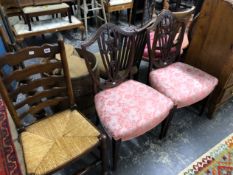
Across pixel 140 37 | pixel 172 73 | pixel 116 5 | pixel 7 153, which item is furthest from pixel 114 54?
pixel 116 5

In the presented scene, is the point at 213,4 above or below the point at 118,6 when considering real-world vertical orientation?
above

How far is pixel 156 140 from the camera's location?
158 centimetres

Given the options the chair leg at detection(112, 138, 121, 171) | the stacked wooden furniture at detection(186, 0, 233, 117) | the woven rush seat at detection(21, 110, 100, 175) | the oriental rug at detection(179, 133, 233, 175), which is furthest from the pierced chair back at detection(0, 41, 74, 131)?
the stacked wooden furniture at detection(186, 0, 233, 117)

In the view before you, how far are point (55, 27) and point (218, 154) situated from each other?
7.96 ft

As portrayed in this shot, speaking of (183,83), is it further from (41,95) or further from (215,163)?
(41,95)

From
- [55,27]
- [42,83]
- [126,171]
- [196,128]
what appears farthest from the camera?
[55,27]

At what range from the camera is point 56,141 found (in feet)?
3.43

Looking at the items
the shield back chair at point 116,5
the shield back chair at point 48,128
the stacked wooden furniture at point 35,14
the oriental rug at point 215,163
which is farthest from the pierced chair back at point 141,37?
the shield back chair at point 116,5

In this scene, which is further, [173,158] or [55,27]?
[55,27]

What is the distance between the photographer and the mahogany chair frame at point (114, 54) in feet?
4.01

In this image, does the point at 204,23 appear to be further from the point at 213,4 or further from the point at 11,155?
the point at 11,155

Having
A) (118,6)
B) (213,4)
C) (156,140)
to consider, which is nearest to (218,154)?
(156,140)

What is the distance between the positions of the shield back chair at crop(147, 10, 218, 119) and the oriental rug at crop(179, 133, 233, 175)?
0.43m

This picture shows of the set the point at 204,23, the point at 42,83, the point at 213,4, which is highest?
the point at 213,4
